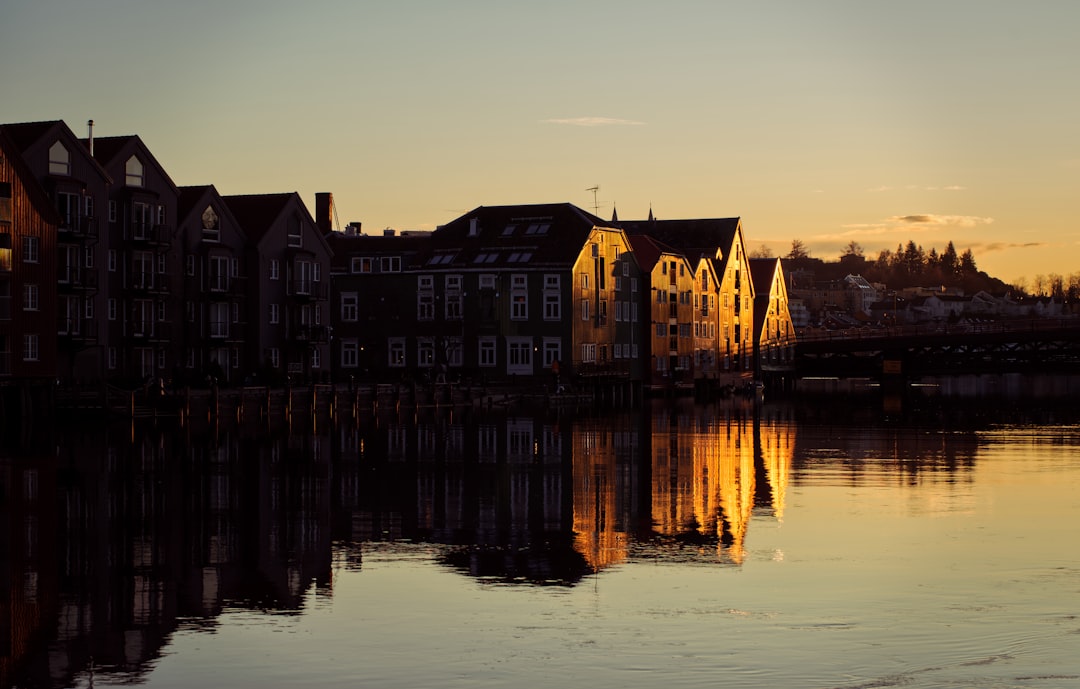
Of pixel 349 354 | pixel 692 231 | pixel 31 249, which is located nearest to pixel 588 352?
pixel 349 354

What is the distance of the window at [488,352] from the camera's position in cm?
10781

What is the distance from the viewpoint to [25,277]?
2795 inches

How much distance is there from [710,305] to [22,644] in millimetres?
123107

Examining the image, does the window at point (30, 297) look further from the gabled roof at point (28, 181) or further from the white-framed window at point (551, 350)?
the white-framed window at point (551, 350)

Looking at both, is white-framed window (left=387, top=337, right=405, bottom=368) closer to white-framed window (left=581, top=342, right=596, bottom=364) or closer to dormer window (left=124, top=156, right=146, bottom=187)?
white-framed window (left=581, top=342, right=596, bottom=364)

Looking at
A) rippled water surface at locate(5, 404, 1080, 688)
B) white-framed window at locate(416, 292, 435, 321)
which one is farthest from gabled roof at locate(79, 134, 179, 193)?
rippled water surface at locate(5, 404, 1080, 688)

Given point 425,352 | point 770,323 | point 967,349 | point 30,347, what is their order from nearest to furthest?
point 30,347 < point 425,352 < point 967,349 < point 770,323

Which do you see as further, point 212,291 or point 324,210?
point 324,210

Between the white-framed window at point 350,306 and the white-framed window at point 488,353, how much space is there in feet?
33.9

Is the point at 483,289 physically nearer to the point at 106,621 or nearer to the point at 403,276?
the point at 403,276

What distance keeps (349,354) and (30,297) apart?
42.6 metres

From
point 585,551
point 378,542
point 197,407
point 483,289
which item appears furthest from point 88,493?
point 483,289

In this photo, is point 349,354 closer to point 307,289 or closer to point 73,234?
point 307,289

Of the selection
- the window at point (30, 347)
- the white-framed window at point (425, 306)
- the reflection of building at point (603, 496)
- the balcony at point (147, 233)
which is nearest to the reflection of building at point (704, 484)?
the reflection of building at point (603, 496)
